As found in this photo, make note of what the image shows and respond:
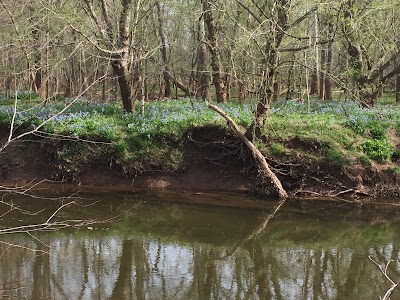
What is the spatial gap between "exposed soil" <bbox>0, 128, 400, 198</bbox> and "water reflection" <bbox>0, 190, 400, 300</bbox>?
154 centimetres

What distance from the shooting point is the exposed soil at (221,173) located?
10.7 m

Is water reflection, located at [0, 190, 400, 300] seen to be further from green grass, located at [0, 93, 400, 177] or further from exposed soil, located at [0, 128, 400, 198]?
green grass, located at [0, 93, 400, 177]

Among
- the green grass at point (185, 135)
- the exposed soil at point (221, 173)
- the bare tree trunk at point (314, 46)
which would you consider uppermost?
→ the bare tree trunk at point (314, 46)

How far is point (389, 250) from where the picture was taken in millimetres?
7703

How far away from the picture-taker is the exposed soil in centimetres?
1070

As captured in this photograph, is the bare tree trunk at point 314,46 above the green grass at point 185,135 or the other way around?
above

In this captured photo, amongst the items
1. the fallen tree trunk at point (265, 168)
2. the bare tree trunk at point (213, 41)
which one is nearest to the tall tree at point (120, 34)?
the bare tree trunk at point (213, 41)

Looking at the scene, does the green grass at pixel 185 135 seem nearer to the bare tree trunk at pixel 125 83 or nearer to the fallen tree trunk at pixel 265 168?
the fallen tree trunk at pixel 265 168

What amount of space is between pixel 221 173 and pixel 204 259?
448cm

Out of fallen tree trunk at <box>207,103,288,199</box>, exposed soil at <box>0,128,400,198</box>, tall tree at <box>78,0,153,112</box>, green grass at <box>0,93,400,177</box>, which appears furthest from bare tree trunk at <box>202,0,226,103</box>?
fallen tree trunk at <box>207,103,288,199</box>

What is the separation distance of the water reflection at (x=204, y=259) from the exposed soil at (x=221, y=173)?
154 centimetres

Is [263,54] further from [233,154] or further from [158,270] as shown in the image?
[158,270]

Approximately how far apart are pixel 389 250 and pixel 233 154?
451 centimetres

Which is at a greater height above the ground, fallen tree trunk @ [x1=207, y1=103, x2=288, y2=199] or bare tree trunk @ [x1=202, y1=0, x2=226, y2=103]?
bare tree trunk @ [x1=202, y1=0, x2=226, y2=103]
